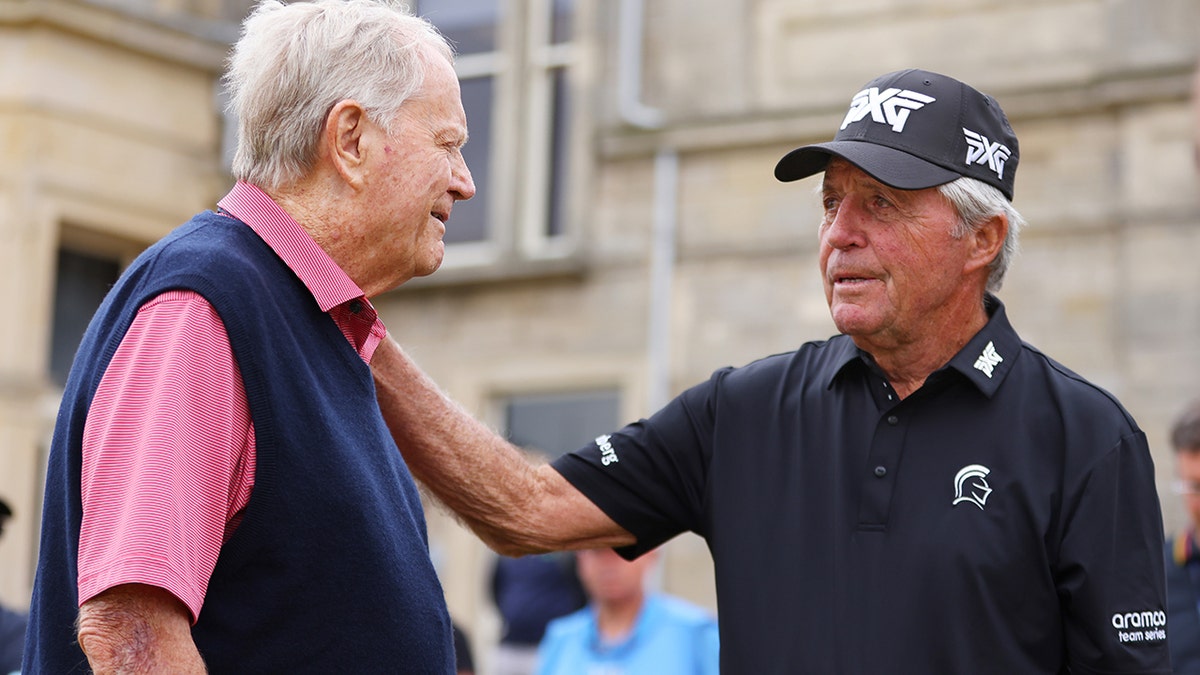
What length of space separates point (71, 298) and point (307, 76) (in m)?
8.50

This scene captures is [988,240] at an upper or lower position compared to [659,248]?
lower

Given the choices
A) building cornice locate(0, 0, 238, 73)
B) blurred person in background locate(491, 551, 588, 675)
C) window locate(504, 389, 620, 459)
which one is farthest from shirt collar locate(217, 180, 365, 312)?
window locate(504, 389, 620, 459)

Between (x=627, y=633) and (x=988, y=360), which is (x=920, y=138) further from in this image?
(x=627, y=633)

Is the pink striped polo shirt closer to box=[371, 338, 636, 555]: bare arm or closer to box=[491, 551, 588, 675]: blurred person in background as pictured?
box=[371, 338, 636, 555]: bare arm

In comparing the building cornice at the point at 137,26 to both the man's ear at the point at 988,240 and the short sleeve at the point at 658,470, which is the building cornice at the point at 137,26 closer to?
the short sleeve at the point at 658,470

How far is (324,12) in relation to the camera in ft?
10.3

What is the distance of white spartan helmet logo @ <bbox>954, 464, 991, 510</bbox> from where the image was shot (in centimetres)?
341

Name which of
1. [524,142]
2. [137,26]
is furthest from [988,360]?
[524,142]

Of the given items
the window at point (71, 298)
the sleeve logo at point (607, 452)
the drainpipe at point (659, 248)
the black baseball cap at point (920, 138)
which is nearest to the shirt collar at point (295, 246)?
the sleeve logo at point (607, 452)

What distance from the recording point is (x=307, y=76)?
3.08 m

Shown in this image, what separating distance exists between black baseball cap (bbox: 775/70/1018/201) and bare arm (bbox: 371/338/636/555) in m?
0.81

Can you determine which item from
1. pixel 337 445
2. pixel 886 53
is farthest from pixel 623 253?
pixel 337 445

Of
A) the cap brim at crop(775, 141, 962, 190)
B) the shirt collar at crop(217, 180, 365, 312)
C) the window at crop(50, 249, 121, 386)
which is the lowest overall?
the shirt collar at crop(217, 180, 365, 312)

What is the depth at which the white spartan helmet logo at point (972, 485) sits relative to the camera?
3.41 meters
